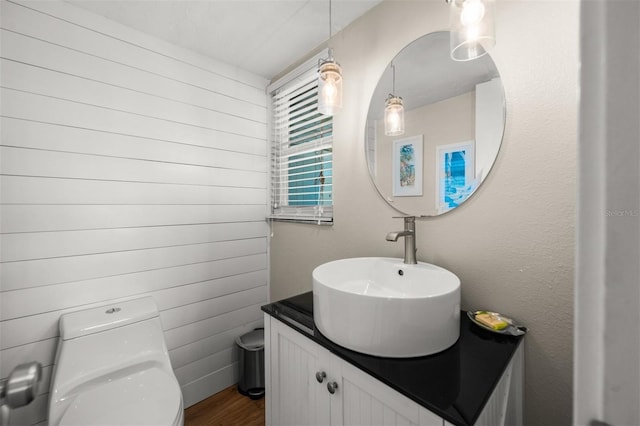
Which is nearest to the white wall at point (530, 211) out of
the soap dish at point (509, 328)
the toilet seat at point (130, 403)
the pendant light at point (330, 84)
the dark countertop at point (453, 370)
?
the soap dish at point (509, 328)

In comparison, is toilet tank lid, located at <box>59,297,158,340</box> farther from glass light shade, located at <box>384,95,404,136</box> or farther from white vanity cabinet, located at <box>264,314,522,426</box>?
glass light shade, located at <box>384,95,404,136</box>

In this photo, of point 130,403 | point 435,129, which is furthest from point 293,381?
point 435,129

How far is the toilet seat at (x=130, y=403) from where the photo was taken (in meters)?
0.94

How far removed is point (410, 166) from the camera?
1.17 meters

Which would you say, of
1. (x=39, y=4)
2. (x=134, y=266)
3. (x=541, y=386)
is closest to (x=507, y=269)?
(x=541, y=386)

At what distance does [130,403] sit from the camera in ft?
3.34

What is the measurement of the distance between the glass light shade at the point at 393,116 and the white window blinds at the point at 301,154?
1.29 feet

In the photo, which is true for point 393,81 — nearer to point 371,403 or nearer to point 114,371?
point 371,403

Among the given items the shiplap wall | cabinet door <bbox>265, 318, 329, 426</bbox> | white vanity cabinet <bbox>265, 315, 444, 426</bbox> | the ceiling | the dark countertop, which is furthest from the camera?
the ceiling

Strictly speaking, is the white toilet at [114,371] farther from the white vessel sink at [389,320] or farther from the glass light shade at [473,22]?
the glass light shade at [473,22]

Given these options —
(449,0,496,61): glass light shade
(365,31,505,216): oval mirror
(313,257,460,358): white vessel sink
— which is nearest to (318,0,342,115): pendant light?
(365,31,505,216): oval mirror

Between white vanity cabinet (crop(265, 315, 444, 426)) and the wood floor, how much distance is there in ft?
1.79

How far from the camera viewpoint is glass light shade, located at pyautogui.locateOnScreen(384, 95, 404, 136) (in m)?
1.20

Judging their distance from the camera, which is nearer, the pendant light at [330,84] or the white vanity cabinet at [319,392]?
the white vanity cabinet at [319,392]
